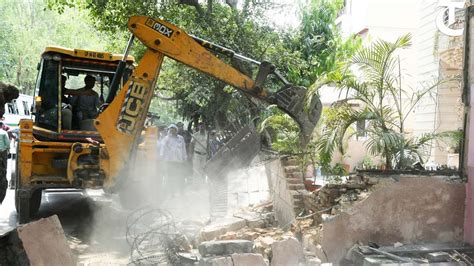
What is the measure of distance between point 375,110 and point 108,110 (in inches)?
155

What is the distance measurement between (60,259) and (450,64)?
32.2 ft

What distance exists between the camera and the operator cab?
26.0 feet

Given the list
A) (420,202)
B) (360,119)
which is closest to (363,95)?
(360,119)

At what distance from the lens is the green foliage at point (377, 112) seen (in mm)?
6168

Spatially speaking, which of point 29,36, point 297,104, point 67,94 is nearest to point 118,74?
point 67,94

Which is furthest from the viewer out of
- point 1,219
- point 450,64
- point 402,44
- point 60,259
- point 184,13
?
point 184,13

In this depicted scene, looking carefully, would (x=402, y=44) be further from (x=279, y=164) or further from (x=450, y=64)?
(x=450, y=64)

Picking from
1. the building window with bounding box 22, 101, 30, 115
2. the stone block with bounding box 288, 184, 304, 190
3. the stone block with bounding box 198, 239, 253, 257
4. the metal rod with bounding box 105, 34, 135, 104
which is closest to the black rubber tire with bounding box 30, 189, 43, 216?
the metal rod with bounding box 105, 34, 135, 104

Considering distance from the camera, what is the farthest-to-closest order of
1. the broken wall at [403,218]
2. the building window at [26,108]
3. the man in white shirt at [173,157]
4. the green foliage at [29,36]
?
the green foliage at [29,36]
the building window at [26,108]
the man in white shirt at [173,157]
the broken wall at [403,218]

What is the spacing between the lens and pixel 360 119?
6.39 meters

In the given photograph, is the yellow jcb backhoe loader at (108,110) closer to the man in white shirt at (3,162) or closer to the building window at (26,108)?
the man in white shirt at (3,162)

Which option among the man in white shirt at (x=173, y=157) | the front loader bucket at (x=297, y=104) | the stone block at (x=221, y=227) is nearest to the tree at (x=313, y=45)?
the man in white shirt at (x=173, y=157)

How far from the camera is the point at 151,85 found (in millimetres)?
6895

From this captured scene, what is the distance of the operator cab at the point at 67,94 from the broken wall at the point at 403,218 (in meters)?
4.63
